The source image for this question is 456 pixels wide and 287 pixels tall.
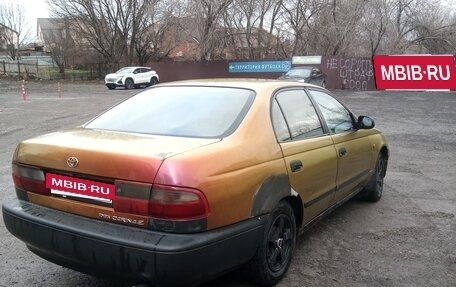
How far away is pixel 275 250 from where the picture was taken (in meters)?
3.46

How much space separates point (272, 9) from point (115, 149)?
32.6m

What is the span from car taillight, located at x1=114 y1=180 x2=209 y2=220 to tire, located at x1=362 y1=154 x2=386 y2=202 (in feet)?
10.4

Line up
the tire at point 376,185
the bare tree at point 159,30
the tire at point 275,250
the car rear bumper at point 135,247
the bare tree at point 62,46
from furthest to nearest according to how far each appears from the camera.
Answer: the bare tree at point 62,46 < the bare tree at point 159,30 < the tire at point 376,185 < the tire at point 275,250 < the car rear bumper at point 135,247

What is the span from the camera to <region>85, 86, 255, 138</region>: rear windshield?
10.8 feet

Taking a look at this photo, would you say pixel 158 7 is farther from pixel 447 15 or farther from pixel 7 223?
pixel 7 223

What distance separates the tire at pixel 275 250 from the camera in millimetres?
3230

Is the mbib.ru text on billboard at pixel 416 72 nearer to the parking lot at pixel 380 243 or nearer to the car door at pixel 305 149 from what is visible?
the parking lot at pixel 380 243

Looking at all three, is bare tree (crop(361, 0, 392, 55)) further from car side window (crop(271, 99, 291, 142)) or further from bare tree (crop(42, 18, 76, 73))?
car side window (crop(271, 99, 291, 142))

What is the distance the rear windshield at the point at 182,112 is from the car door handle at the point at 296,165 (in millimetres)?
527

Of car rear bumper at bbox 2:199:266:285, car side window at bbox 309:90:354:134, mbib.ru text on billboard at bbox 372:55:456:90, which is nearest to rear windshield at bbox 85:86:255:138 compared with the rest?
car rear bumper at bbox 2:199:266:285

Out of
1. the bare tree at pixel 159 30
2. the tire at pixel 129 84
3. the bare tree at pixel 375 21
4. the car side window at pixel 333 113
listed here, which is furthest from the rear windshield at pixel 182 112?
the bare tree at pixel 159 30

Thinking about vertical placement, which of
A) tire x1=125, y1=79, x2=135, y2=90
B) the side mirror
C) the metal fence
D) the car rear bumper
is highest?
the metal fence

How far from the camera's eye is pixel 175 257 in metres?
2.59

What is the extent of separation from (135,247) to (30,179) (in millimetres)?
1029
